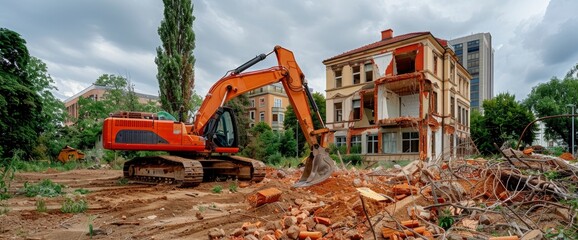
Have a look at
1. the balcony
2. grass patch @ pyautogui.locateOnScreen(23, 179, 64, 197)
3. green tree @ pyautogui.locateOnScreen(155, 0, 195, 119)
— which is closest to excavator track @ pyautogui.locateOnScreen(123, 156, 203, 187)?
grass patch @ pyautogui.locateOnScreen(23, 179, 64, 197)

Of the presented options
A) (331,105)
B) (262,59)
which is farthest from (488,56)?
(262,59)

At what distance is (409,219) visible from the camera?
4.14 meters

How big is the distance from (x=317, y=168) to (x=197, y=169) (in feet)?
9.59

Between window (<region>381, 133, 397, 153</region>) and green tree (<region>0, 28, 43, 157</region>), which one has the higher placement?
green tree (<region>0, 28, 43, 157</region>)

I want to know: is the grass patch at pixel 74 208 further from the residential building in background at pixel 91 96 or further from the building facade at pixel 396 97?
the residential building in background at pixel 91 96

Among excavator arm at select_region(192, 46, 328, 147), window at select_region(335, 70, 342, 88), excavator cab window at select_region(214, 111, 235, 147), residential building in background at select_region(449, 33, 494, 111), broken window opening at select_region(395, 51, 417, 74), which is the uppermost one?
residential building in background at select_region(449, 33, 494, 111)

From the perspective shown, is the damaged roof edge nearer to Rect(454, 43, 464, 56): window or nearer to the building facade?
the building facade

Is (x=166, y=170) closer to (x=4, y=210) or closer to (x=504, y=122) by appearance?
(x=4, y=210)

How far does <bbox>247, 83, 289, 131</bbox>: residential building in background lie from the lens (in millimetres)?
59688

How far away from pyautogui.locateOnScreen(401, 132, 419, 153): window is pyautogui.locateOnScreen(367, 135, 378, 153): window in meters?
2.00

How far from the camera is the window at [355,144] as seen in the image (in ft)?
87.3

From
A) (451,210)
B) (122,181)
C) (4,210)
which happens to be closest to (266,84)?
(122,181)

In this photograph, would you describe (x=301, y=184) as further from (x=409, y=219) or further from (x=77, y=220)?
(x=77, y=220)

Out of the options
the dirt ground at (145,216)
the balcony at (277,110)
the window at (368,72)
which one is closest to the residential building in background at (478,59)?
the balcony at (277,110)
